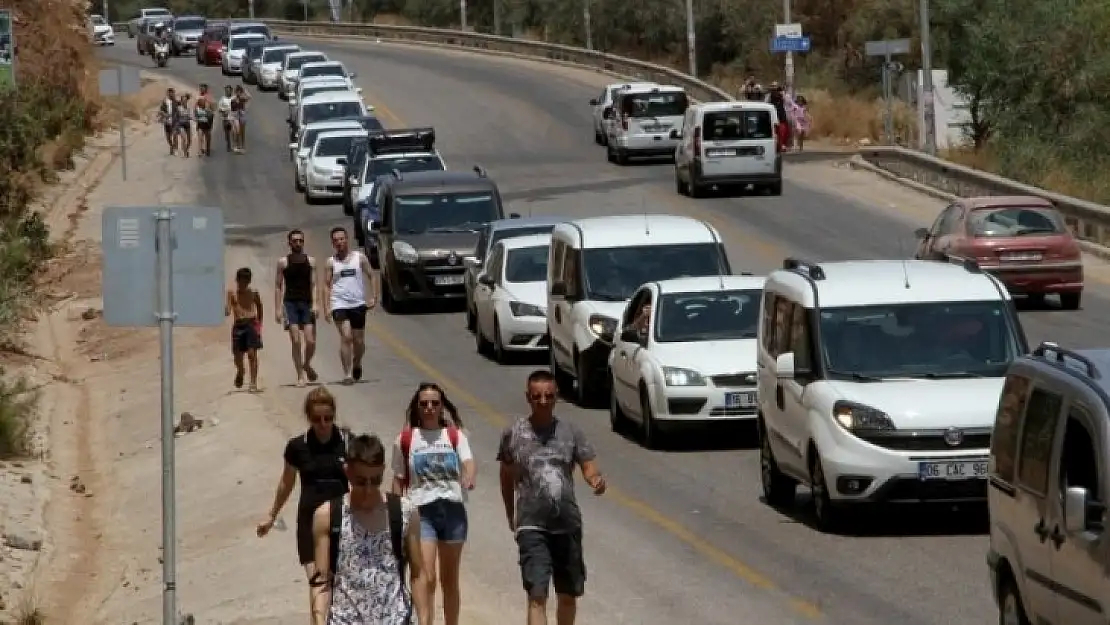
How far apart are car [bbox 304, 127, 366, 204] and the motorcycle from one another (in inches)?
1557

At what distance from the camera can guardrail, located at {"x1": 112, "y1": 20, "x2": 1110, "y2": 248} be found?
3578 cm

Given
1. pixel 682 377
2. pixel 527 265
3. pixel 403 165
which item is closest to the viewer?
pixel 682 377

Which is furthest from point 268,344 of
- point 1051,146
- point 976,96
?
point 976,96

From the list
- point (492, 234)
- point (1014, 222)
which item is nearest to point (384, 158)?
point (492, 234)

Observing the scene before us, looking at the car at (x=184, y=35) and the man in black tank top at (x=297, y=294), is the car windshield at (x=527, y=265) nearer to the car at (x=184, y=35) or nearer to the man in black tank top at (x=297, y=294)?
the man in black tank top at (x=297, y=294)

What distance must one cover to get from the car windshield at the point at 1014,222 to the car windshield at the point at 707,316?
30.9 feet

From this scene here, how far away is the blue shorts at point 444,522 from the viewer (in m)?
11.6

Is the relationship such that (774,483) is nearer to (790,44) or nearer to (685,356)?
(685,356)

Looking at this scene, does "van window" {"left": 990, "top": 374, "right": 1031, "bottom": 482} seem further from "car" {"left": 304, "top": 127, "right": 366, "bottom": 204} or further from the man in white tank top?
"car" {"left": 304, "top": 127, "right": 366, "bottom": 204}

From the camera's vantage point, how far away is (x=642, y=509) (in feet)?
55.1

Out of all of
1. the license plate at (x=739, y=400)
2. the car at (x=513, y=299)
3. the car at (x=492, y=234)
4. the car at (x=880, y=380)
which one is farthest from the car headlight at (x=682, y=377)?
the car at (x=492, y=234)

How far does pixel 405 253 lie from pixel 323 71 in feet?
114

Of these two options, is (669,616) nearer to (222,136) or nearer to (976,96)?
(976,96)

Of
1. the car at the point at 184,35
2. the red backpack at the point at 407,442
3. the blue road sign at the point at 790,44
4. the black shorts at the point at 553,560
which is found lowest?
the black shorts at the point at 553,560
